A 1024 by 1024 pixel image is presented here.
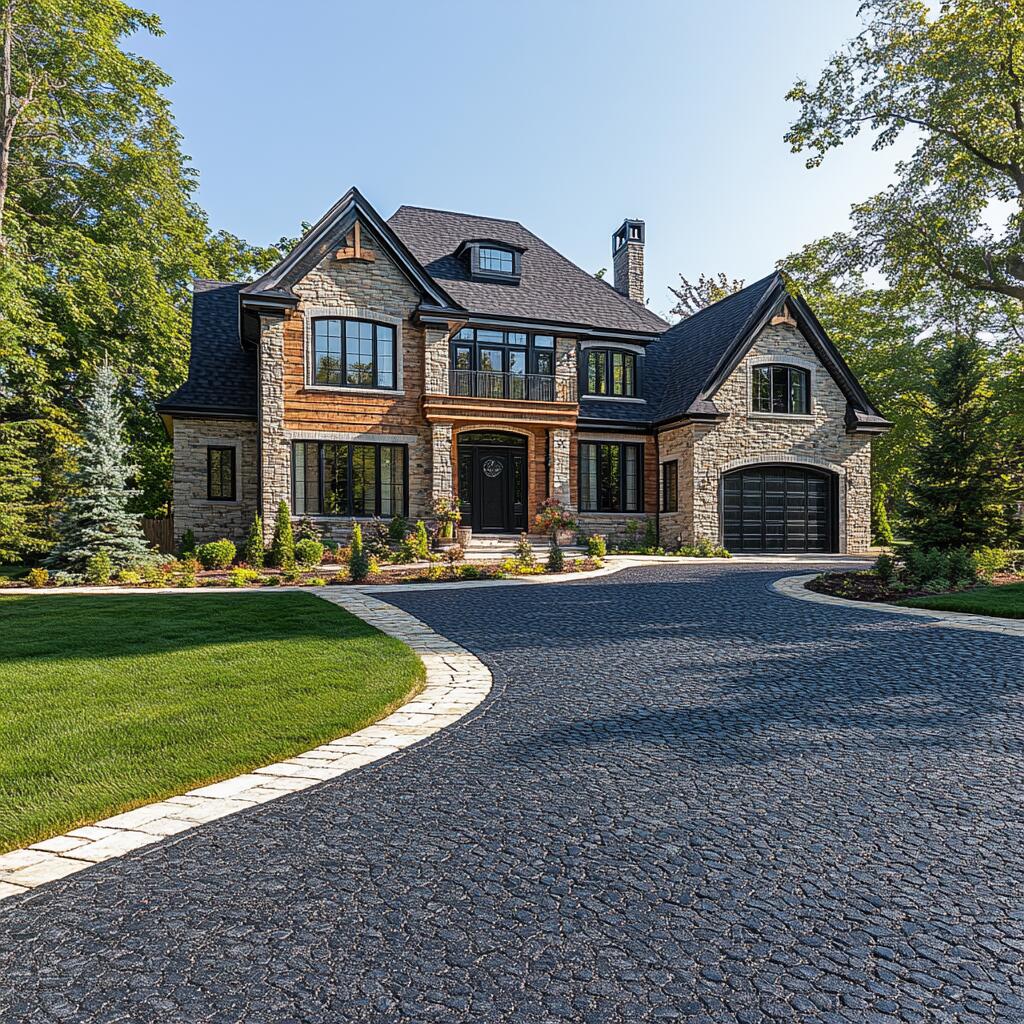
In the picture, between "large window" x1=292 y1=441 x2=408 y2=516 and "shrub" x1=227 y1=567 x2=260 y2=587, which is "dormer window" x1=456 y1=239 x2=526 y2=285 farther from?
"shrub" x1=227 y1=567 x2=260 y2=587

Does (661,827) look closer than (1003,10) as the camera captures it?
Yes

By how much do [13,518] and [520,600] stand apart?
11.3 meters

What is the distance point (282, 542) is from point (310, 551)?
36.2 inches

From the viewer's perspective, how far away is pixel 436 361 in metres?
20.2

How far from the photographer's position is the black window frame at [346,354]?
19.3m

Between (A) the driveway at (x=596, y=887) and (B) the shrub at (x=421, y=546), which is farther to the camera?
(B) the shrub at (x=421, y=546)

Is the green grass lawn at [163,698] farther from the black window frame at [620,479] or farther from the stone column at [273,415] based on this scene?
the black window frame at [620,479]

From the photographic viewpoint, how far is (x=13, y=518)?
15.5 meters

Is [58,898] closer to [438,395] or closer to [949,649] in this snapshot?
[949,649]

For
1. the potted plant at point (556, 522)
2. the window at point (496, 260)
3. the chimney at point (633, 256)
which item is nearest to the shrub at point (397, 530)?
the potted plant at point (556, 522)

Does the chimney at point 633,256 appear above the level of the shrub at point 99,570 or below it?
above

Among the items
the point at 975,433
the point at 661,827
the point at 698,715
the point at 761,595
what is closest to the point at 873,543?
the point at 975,433

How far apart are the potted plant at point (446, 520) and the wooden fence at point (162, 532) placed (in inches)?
285

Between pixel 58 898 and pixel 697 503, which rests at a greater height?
pixel 697 503
